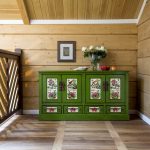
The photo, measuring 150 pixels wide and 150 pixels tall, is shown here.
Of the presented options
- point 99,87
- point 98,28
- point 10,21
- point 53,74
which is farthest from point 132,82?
point 10,21

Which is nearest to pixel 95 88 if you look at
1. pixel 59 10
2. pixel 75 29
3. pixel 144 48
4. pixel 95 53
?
pixel 95 53

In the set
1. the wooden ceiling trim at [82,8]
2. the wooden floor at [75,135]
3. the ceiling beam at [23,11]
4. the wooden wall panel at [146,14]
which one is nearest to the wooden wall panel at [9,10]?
the ceiling beam at [23,11]

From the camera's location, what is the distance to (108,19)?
204 inches

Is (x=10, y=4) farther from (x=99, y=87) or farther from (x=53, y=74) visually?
(x=99, y=87)

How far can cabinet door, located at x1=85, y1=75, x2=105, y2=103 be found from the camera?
4742mm

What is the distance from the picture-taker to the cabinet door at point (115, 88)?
4.74 metres

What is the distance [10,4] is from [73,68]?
62.2 inches

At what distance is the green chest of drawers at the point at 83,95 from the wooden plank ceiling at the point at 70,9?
1.08 meters

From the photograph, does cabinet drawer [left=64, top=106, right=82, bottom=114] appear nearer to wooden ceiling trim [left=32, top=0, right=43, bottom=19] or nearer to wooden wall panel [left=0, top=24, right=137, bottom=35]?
wooden wall panel [left=0, top=24, right=137, bottom=35]

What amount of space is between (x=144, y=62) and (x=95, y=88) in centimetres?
93

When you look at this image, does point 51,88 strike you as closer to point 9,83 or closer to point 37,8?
point 9,83

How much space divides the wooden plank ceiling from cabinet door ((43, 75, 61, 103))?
1.15 m

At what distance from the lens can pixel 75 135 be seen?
3.71 metres

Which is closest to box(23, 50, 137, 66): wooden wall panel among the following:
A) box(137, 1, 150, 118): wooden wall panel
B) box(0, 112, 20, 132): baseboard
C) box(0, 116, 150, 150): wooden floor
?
box(137, 1, 150, 118): wooden wall panel
